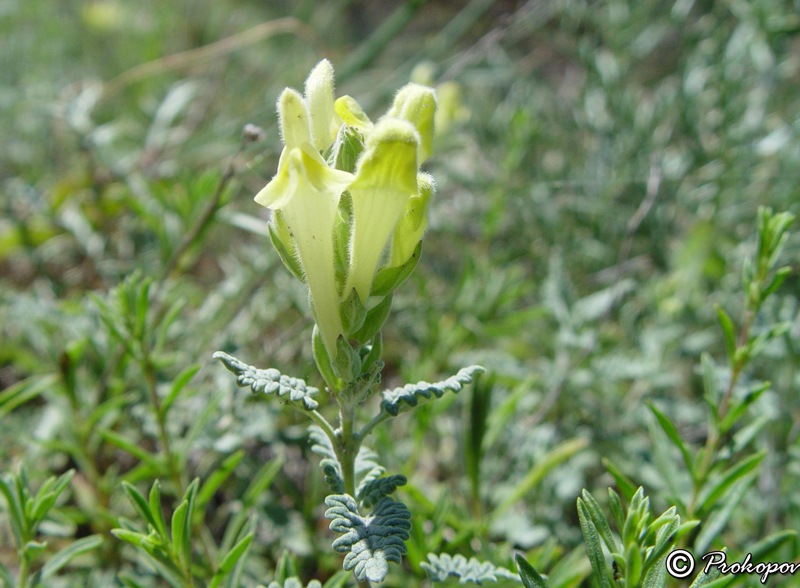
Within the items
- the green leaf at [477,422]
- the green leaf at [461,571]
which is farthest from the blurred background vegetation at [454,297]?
the green leaf at [461,571]

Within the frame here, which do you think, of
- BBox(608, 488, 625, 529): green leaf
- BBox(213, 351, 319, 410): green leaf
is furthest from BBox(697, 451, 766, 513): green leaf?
BBox(213, 351, 319, 410): green leaf

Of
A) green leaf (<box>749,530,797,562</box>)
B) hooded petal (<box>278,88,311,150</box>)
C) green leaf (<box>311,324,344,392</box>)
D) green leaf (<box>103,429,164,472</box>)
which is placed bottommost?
green leaf (<box>749,530,797,562</box>)

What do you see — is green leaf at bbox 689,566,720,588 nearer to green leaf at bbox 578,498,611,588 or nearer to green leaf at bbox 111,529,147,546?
green leaf at bbox 578,498,611,588

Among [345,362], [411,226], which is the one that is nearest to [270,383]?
[345,362]

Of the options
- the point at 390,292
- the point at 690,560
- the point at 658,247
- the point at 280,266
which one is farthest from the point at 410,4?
the point at 690,560

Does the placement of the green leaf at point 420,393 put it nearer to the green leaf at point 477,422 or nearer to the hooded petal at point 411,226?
the hooded petal at point 411,226

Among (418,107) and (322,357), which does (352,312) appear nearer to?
(322,357)
